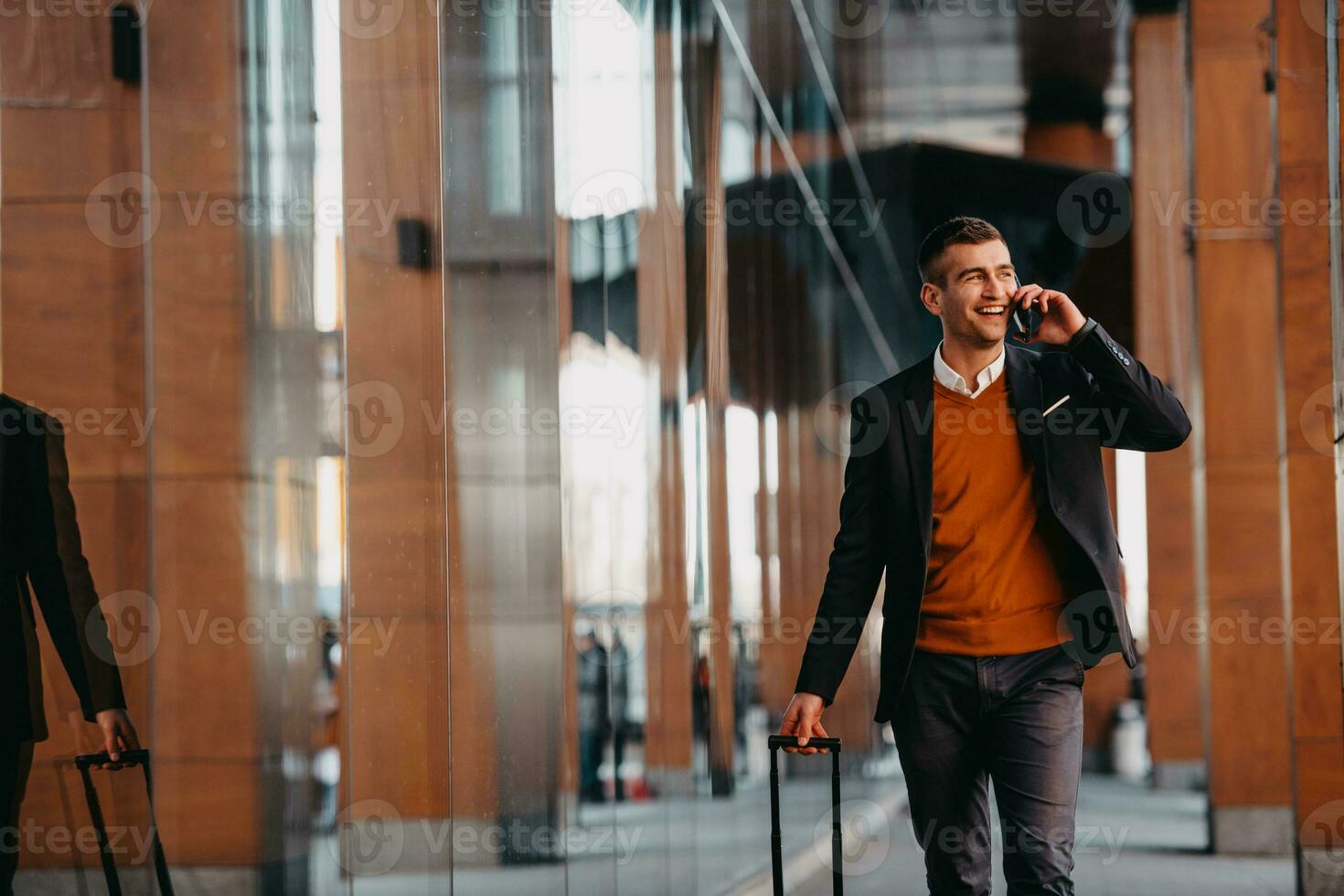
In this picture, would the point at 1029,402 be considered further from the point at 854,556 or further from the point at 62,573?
the point at 62,573

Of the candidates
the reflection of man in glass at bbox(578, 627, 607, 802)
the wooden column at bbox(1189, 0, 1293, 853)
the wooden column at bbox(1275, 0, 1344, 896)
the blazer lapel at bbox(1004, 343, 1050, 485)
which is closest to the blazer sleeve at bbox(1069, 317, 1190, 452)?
the blazer lapel at bbox(1004, 343, 1050, 485)

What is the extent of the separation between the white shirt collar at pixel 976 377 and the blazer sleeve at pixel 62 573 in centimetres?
207

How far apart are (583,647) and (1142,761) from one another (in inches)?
539

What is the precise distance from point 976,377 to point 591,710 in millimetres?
2154

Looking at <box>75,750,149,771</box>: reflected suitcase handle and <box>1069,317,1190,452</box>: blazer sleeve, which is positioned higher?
<box>1069,317,1190,452</box>: blazer sleeve

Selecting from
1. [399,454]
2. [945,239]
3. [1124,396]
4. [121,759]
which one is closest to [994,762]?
[1124,396]

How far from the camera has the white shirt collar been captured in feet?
11.6

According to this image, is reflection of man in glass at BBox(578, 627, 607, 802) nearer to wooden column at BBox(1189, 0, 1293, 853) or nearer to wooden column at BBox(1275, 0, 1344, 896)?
wooden column at BBox(1275, 0, 1344, 896)

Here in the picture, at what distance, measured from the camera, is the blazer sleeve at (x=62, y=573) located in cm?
375

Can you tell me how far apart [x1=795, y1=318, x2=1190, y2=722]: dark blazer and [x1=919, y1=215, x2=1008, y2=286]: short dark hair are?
0.21 m

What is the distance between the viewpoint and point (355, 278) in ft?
14.0

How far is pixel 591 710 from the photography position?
522 cm

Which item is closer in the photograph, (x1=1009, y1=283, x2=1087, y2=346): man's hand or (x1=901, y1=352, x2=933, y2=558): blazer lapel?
(x1=1009, y1=283, x2=1087, y2=346): man's hand

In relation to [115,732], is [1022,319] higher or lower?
higher
